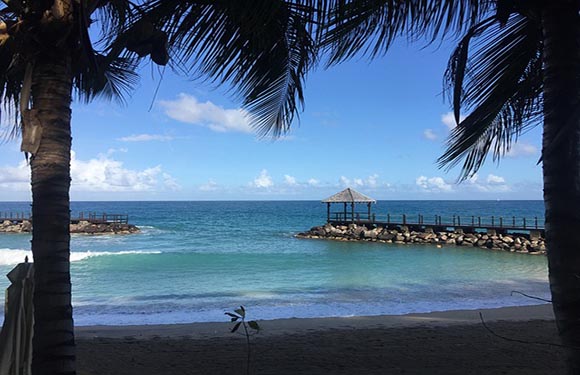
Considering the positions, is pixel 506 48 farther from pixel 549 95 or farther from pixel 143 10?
pixel 143 10

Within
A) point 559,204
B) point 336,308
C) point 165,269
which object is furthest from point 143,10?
point 165,269

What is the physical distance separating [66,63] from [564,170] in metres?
3.04

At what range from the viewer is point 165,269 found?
2053 cm

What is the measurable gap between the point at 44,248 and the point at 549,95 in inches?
120

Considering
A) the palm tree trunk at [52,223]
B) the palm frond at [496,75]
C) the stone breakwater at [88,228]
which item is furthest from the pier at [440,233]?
the palm tree trunk at [52,223]

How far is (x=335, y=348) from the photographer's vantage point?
7.03 metres

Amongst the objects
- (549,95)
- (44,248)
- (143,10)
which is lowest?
(44,248)

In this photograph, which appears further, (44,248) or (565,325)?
(44,248)

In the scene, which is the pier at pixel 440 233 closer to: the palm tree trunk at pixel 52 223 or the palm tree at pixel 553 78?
the palm tree at pixel 553 78

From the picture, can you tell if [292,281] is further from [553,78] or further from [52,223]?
[553,78]

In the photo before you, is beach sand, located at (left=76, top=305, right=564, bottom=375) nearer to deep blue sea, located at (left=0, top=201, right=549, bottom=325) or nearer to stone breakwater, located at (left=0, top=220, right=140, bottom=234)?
deep blue sea, located at (left=0, top=201, right=549, bottom=325)

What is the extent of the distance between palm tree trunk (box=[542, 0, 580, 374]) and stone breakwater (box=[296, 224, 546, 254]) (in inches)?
1070

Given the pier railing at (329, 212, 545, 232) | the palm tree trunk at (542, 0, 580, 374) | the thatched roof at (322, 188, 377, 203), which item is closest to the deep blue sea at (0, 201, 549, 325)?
the pier railing at (329, 212, 545, 232)

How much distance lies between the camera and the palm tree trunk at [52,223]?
278 centimetres
